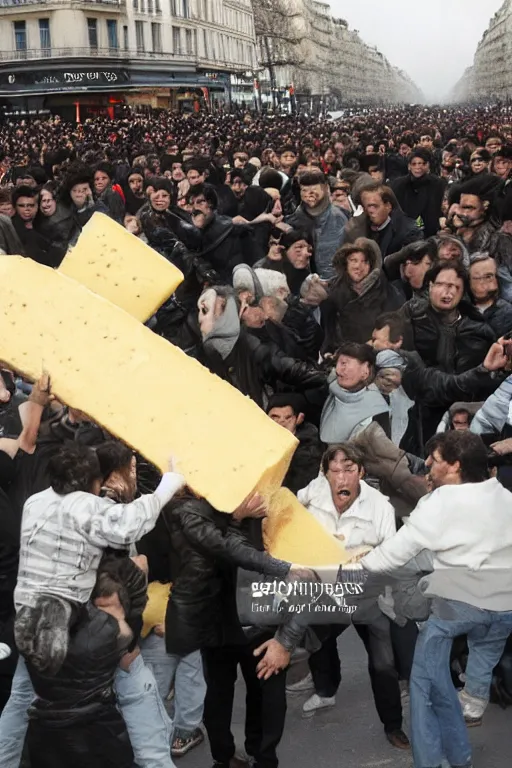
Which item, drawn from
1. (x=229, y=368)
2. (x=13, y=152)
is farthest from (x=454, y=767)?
(x=13, y=152)

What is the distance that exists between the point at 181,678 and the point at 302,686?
77cm

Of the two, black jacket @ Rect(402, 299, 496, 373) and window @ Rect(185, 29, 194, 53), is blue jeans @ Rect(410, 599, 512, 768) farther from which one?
window @ Rect(185, 29, 194, 53)

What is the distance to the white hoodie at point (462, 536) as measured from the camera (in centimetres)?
386

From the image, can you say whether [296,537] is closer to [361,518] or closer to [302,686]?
[361,518]

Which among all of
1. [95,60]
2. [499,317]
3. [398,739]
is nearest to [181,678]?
[398,739]

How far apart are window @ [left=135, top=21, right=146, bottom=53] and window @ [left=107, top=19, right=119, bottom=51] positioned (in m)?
2.36

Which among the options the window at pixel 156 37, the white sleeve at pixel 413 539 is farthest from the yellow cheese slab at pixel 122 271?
the window at pixel 156 37

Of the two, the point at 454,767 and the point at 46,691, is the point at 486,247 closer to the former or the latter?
the point at 454,767

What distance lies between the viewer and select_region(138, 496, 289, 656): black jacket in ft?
12.8

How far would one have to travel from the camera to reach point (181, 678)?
14.2 ft

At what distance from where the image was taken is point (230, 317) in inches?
225

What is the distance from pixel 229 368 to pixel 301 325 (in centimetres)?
65

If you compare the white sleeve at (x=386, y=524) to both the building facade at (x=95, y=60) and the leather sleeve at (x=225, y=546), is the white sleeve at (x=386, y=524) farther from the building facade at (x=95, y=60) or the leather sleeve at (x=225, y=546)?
the building facade at (x=95, y=60)

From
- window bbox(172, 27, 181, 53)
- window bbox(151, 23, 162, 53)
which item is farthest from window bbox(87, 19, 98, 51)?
window bbox(172, 27, 181, 53)
